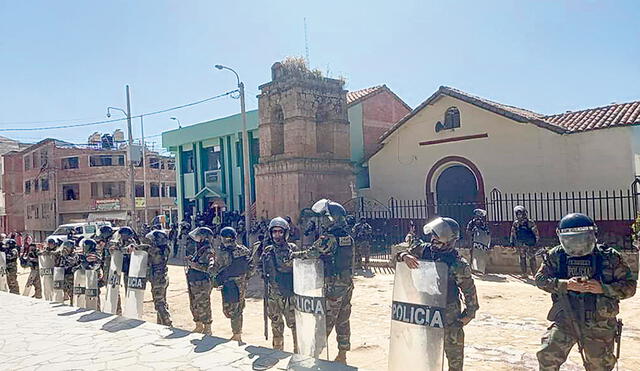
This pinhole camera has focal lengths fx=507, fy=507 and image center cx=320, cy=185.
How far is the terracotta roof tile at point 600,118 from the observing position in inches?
565

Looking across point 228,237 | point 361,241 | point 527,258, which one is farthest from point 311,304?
point 361,241

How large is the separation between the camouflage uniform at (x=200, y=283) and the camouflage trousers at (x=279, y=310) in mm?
1261

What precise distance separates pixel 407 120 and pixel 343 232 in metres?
13.6

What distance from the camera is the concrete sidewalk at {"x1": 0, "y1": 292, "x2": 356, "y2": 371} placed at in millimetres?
5535

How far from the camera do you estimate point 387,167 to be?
784 inches

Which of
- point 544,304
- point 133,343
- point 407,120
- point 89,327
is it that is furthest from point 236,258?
point 407,120

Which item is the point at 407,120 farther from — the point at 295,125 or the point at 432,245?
the point at 432,245

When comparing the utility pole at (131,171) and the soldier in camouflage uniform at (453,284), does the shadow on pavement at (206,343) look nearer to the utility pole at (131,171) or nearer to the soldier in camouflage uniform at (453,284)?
the soldier in camouflage uniform at (453,284)

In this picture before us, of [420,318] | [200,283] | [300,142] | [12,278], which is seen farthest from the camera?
[300,142]

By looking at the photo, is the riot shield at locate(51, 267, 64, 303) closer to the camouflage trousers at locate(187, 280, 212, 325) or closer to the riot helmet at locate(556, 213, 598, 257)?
the camouflage trousers at locate(187, 280, 212, 325)

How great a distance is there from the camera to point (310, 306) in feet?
17.5

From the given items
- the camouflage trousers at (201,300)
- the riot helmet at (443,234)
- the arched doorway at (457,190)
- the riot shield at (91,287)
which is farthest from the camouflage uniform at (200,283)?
the arched doorway at (457,190)

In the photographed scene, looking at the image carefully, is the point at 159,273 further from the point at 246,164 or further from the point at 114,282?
the point at 246,164

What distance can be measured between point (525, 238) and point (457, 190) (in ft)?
22.5
